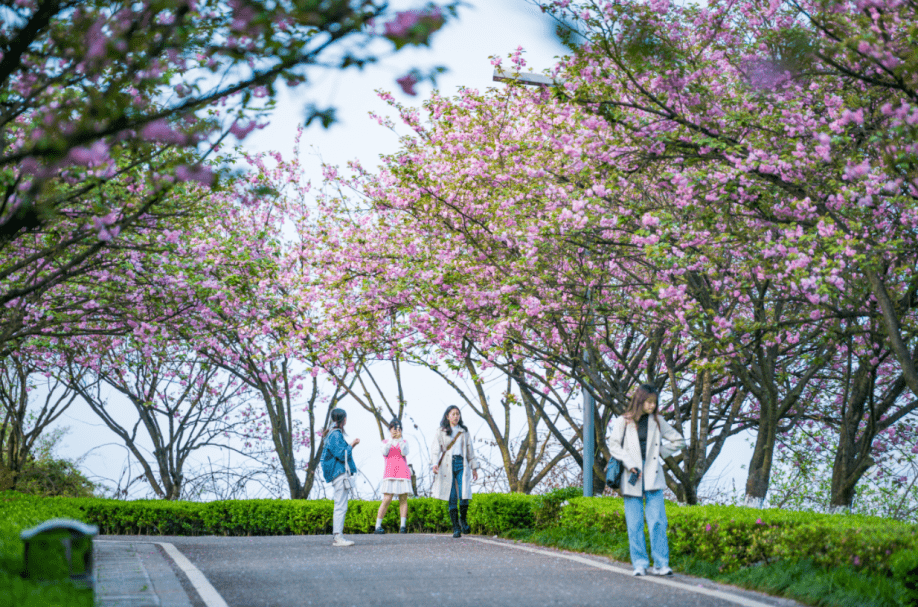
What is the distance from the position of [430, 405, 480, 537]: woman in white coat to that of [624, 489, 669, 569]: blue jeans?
438 cm

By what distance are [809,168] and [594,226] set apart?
8.02 feet

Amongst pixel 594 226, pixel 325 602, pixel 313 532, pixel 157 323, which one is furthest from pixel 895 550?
pixel 313 532

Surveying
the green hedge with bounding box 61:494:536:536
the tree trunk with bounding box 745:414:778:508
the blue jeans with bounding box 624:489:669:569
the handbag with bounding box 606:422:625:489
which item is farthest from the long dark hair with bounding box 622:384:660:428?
the green hedge with bounding box 61:494:536:536

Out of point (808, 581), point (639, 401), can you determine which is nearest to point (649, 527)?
point (639, 401)

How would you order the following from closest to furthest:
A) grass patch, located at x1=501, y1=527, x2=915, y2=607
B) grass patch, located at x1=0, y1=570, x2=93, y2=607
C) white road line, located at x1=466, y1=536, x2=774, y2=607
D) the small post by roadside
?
grass patch, located at x1=0, y1=570, x2=93, y2=607, the small post by roadside, grass patch, located at x1=501, y1=527, x2=915, y2=607, white road line, located at x1=466, y1=536, x2=774, y2=607

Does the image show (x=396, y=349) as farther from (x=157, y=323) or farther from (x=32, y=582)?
(x=32, y=582)

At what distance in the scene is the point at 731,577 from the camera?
6852mm

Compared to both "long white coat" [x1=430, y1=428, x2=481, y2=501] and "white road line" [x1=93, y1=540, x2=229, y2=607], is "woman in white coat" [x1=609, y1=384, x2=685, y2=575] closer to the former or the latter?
"white road line" [x1=93, y1=540, x2=229, y2=607]

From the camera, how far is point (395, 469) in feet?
42.5

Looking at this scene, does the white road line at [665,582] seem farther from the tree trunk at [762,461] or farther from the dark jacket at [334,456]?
the tree trunk at [762,461]

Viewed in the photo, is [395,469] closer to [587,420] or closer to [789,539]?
[587,420]

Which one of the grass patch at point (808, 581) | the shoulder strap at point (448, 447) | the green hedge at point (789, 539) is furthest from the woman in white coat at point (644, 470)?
the shoulder strap at point (448, 447)

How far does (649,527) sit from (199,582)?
379cm

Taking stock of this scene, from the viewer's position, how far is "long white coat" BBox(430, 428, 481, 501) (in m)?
11.6
